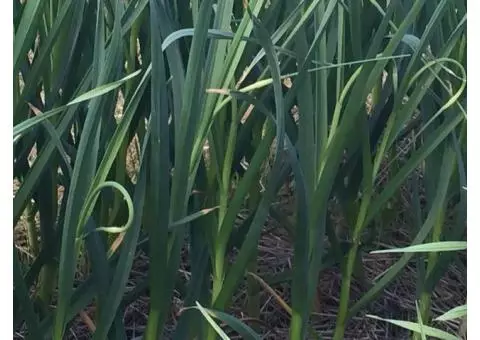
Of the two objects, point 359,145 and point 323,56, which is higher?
point 323,56

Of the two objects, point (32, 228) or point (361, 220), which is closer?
point (361, 220)

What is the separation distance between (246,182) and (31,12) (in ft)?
0.92

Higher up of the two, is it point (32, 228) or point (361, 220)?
point (361, 220)

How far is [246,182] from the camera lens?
33.4 inches

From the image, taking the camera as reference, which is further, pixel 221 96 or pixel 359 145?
pixel 359 145

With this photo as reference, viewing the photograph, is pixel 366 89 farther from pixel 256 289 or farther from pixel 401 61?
pixel 256 289

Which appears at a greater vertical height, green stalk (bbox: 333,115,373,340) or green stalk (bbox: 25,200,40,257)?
green stalk (bbox: 333,115,373,340)

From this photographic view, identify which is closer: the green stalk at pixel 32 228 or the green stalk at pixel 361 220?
the green stalk at pixel 361 220

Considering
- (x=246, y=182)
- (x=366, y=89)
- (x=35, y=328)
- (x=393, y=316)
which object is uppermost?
(x=366, y=89)

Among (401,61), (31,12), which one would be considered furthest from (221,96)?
(401,61)

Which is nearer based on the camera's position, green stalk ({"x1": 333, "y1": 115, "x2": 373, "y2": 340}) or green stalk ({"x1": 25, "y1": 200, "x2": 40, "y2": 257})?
green stalk ({"x1": 333, "y1": 115, "x2": 373, "y2": 340})

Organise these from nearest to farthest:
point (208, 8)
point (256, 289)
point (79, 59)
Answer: point (208, 8) → point (79, 59) → point (256, 289)

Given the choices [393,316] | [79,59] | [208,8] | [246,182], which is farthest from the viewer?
[393,316]

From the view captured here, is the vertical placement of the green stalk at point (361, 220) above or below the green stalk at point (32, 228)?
above
